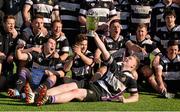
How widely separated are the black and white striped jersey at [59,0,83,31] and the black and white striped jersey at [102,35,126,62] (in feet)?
4.24

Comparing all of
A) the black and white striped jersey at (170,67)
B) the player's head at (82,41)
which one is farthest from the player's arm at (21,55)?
the black and white striped jersey at (170,67)

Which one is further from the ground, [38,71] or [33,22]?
[33,22]

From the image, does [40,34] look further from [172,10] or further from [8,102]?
[172,10]

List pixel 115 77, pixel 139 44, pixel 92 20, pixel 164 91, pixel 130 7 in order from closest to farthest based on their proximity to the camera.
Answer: pixel 92 20 < pixel 115 77 < pixel 164 91 < pixel 139 44 < pixel 130 7

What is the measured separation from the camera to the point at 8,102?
24.0 feet

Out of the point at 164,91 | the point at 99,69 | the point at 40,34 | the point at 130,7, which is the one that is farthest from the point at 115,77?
the point at 130,7

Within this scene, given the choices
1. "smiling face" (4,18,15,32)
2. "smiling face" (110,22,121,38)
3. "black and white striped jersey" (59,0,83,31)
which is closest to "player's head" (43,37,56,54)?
"smiling face" (4,18,15,32)

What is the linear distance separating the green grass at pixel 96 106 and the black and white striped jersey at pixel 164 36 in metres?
1.45

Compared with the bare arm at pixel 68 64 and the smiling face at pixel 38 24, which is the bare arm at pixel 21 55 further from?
the bare arm at pixel 68 64

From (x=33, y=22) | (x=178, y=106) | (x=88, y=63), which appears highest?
(x=33, y=22)

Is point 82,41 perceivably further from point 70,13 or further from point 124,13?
point 124,13

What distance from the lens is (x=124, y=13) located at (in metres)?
9.62

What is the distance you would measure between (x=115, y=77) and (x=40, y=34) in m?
1.63

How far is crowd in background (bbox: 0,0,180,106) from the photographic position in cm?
764
